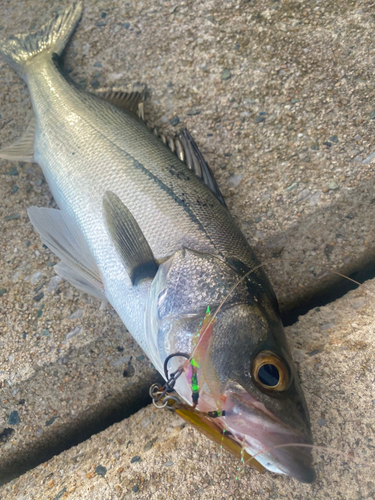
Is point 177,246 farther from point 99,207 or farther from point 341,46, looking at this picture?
point 341,46

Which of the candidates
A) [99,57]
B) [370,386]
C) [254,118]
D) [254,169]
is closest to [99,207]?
[254,169]

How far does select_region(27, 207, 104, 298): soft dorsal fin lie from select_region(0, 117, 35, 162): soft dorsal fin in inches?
16.5

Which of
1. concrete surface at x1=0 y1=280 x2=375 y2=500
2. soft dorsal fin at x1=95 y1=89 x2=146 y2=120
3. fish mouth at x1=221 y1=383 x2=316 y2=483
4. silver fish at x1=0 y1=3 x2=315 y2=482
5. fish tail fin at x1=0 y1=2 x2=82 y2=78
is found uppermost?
fish tail fin at x1=0 y1=2 x2=82 y2=78

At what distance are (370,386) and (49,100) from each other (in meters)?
2.19

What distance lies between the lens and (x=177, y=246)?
141 centimetres

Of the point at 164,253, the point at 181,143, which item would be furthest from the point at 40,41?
the point at 164,253

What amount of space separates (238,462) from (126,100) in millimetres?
1978

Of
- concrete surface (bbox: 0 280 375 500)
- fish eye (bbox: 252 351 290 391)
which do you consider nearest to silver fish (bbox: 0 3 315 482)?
fish eye (bbox: 252 351 290 391)

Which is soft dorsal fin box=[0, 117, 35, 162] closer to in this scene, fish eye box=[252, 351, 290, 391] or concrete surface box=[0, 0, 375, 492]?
concrete surface box=[0, 0, 375, 492]

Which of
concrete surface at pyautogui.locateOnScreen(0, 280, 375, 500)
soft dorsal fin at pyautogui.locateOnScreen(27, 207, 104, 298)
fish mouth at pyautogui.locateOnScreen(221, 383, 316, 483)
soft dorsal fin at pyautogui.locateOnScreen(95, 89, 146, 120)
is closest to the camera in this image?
fish mouth at pyautogui.locateOnScreen(221, 383, 316, 483)

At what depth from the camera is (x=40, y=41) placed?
212 cm

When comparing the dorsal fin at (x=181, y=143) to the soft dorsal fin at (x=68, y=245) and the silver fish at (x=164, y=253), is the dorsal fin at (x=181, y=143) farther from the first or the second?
the soft dorsal fin at (x=68, y=245)

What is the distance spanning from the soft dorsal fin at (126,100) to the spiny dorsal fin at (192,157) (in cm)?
27

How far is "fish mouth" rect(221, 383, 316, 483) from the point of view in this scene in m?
1.05
